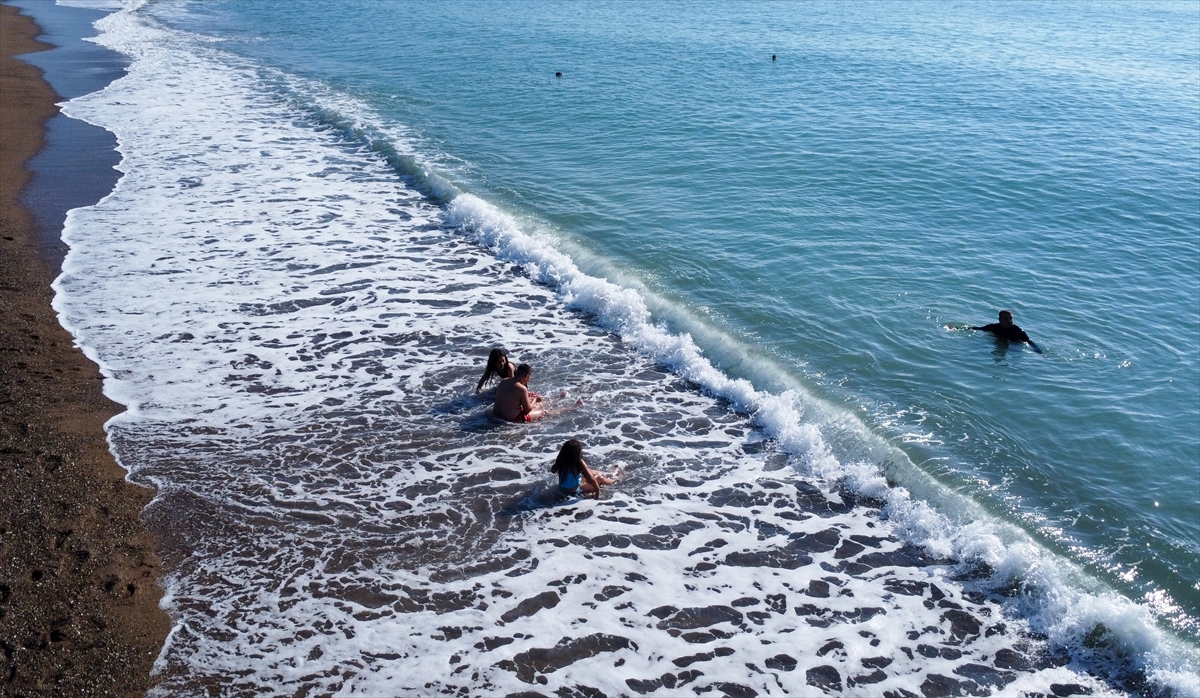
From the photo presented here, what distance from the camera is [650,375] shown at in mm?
13930

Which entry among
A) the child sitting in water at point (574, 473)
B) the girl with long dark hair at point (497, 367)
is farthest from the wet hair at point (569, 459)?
the girl with long dark hair at point (497, 367)

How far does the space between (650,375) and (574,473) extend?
3.62 m

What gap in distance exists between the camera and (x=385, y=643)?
27.6 feet

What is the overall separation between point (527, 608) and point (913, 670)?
403 centimetres

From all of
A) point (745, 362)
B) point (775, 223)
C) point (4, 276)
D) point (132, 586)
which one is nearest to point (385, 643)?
point (132, 586)

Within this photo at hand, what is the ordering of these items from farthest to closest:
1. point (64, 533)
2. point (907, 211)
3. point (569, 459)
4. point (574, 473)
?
point (907, 211), point (574, 473), point (569, 459), point (64, 533)

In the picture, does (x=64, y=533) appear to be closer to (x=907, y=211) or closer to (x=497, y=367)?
(x=497, y=367)

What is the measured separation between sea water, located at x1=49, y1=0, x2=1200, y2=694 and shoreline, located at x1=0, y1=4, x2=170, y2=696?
35 centimetres

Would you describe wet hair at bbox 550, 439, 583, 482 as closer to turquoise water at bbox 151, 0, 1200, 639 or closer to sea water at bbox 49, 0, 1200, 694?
sea water at bbox 49, 0, 1200, 694

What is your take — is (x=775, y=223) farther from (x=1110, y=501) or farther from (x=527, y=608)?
(x=527, y=608)

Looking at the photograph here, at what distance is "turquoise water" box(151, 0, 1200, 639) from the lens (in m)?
12.3

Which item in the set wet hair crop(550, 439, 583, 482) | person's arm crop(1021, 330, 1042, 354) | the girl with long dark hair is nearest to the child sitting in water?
wet hair crop(550, 439, 583, 482)

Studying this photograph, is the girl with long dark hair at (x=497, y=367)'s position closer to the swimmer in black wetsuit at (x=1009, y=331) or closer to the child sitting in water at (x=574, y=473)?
the child sitting in water at (x=574, y=473)

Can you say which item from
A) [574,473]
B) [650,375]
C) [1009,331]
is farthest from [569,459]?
[1009,331]
